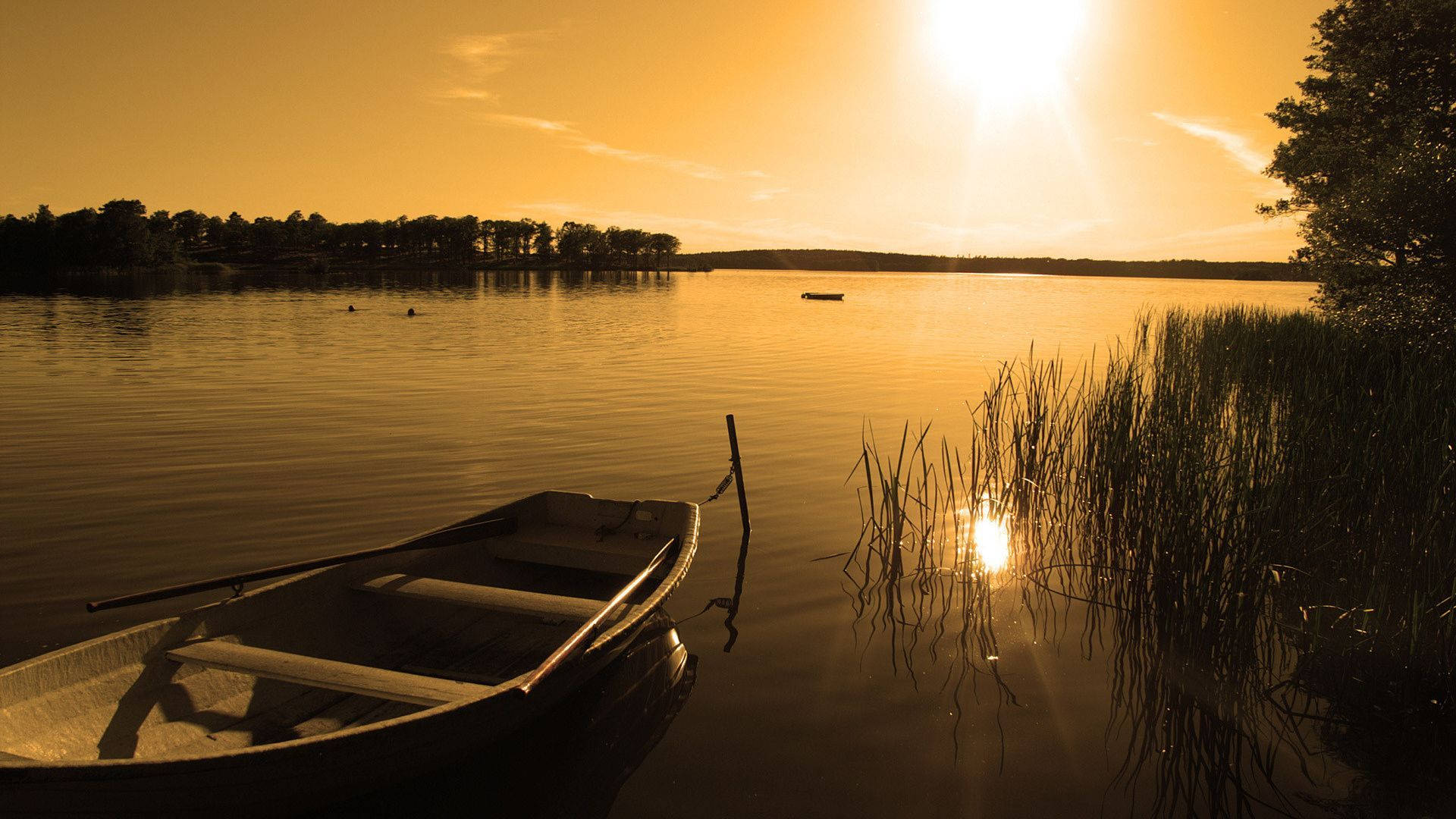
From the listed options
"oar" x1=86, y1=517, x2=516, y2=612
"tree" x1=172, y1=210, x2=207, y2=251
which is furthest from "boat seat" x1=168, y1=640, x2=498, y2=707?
"tree" x1=172, y1=210, x2=207, y2=251

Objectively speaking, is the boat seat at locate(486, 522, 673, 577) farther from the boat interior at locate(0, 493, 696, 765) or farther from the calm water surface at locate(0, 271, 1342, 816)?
the calm water surface at locate(0, 271, 1342, 816)

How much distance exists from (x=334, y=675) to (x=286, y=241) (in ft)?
571

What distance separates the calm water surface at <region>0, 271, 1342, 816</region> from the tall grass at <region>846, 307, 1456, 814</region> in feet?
0.78

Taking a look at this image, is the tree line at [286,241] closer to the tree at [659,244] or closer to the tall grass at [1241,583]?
the tree at [659,244]

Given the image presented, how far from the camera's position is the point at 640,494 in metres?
10.5

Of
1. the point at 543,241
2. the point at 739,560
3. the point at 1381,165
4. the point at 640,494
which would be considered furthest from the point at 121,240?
the point at 1381,165

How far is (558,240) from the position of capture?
623 feet

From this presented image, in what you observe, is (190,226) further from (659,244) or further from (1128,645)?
(1128,645)

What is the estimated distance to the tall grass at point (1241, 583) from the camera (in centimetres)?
510

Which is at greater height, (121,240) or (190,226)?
(190,226)

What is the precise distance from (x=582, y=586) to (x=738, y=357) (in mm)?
19217

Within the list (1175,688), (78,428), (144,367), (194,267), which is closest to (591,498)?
(1175,688)

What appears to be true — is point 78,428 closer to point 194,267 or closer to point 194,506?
point 194,506

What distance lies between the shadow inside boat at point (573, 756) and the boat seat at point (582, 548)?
807 millimetres
